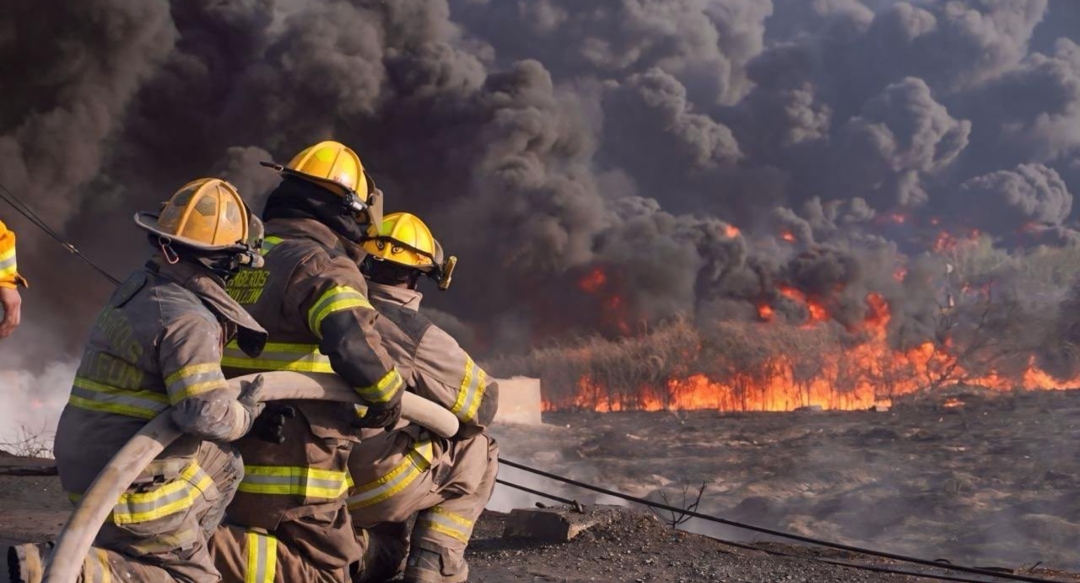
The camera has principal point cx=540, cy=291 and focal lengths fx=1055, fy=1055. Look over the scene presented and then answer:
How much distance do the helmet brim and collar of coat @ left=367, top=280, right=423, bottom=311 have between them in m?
1.14

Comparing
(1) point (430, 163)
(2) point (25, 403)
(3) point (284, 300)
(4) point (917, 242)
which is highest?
(4) point (917, 242)

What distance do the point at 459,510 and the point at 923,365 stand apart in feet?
87.7

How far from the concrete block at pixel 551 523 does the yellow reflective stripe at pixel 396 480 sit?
1843 mm

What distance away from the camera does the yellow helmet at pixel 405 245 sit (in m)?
4.32

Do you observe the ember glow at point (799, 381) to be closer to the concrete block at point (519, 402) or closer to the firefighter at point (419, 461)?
the concrete block at point (519, 402)

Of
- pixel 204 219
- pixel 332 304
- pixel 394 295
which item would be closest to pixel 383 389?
pixel 332 304

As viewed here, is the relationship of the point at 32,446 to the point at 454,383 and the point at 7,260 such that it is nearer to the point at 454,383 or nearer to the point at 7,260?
the point at 7,260

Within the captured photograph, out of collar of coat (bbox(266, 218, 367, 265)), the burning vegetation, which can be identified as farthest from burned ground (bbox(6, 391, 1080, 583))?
the burning vegetation

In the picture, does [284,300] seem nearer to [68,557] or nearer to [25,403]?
[68,557]

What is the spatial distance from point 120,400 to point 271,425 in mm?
464

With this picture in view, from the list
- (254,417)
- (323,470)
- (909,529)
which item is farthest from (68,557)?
(909,529)

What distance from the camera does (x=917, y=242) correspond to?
178ft

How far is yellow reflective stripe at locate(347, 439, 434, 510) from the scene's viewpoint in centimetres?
388

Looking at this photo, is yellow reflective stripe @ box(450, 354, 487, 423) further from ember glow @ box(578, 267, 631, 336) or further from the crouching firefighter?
ember glow @ box(578, 267, 631, 336)
